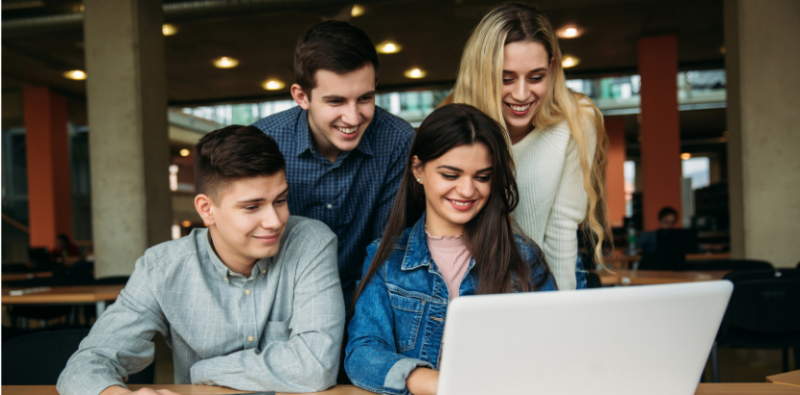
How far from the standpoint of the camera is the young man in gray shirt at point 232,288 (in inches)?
48.8

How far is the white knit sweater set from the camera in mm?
1545

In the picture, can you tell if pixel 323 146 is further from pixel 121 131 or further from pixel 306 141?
pixel 121 131

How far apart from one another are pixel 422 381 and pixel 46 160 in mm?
9221

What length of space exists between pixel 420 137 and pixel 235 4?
4058 millimetres

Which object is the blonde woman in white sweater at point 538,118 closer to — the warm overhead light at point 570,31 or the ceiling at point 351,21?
the ceiling at point 351,21

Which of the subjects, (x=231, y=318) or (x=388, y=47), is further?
(x=388, y=47)

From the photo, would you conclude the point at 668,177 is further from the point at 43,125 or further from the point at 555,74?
the point at 43,125

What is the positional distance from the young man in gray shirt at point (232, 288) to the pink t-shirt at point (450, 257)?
Answer: 28 cm

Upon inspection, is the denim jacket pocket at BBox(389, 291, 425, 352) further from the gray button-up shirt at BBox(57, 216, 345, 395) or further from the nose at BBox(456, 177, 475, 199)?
the nose at BBox(456, 177, 475, 199)

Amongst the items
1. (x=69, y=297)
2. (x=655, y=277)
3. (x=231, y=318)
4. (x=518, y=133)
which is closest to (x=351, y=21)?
(x=69, y=297)

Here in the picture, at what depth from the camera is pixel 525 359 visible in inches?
26.9

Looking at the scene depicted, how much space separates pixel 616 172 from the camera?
1119 centimetres

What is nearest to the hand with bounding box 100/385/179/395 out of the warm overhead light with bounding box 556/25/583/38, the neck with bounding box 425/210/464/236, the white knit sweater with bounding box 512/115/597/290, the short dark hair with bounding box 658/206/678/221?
the neck with bounding box 425/210/464/236

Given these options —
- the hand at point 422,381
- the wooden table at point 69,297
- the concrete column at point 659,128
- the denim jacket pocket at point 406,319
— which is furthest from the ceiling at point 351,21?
the hand at point 422,381
